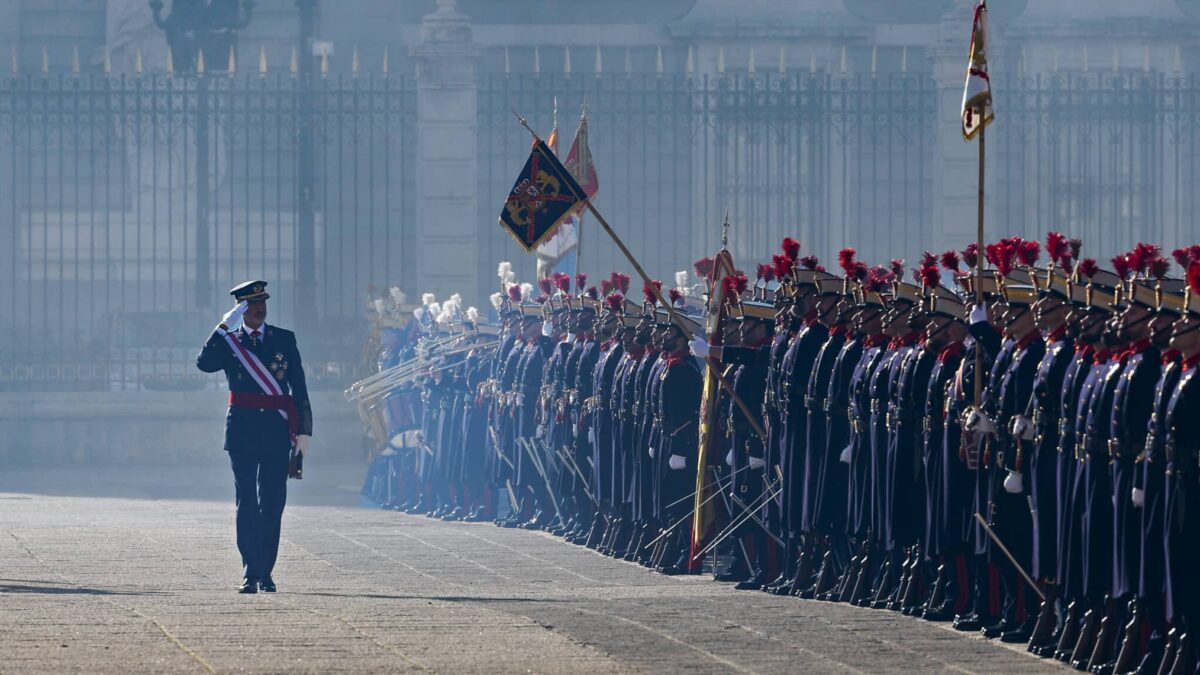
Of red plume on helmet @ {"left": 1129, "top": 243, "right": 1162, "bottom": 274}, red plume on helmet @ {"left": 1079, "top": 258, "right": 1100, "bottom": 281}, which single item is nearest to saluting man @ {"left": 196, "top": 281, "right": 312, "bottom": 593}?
red plume on helmet @ {"left": 1079, "top": 258, "right": 1100, "bottom": 281}

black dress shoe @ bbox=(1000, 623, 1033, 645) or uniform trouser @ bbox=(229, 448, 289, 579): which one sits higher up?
uniform trouser @ bbox=(229, 448, 289, 579)

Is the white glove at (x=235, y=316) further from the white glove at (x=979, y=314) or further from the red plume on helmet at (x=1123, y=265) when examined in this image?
the red plume on helmet at (x=1123, y=265)

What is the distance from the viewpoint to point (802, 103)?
26.2 m

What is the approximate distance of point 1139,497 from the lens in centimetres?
921

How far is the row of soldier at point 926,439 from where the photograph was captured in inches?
368

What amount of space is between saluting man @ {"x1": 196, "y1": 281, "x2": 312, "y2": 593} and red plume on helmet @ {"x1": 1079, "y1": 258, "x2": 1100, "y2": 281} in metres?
4.21

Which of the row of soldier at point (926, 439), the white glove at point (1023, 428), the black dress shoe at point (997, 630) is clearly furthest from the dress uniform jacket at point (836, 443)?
the white glove at point (1023, 428)

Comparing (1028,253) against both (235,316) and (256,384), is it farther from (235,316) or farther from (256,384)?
(235,316)

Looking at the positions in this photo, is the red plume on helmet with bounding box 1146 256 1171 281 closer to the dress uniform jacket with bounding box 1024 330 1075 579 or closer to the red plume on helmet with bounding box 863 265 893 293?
the dress uniform jacket with bounding box 1024 330 1075 579

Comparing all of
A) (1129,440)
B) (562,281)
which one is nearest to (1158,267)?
(1129,440)

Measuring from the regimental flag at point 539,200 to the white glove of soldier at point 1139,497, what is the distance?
6783 mm

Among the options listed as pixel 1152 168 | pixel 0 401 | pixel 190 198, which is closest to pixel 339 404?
pixel 0 401

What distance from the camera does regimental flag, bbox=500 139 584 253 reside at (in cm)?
1566

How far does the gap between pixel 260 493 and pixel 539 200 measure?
3723 millimetres
